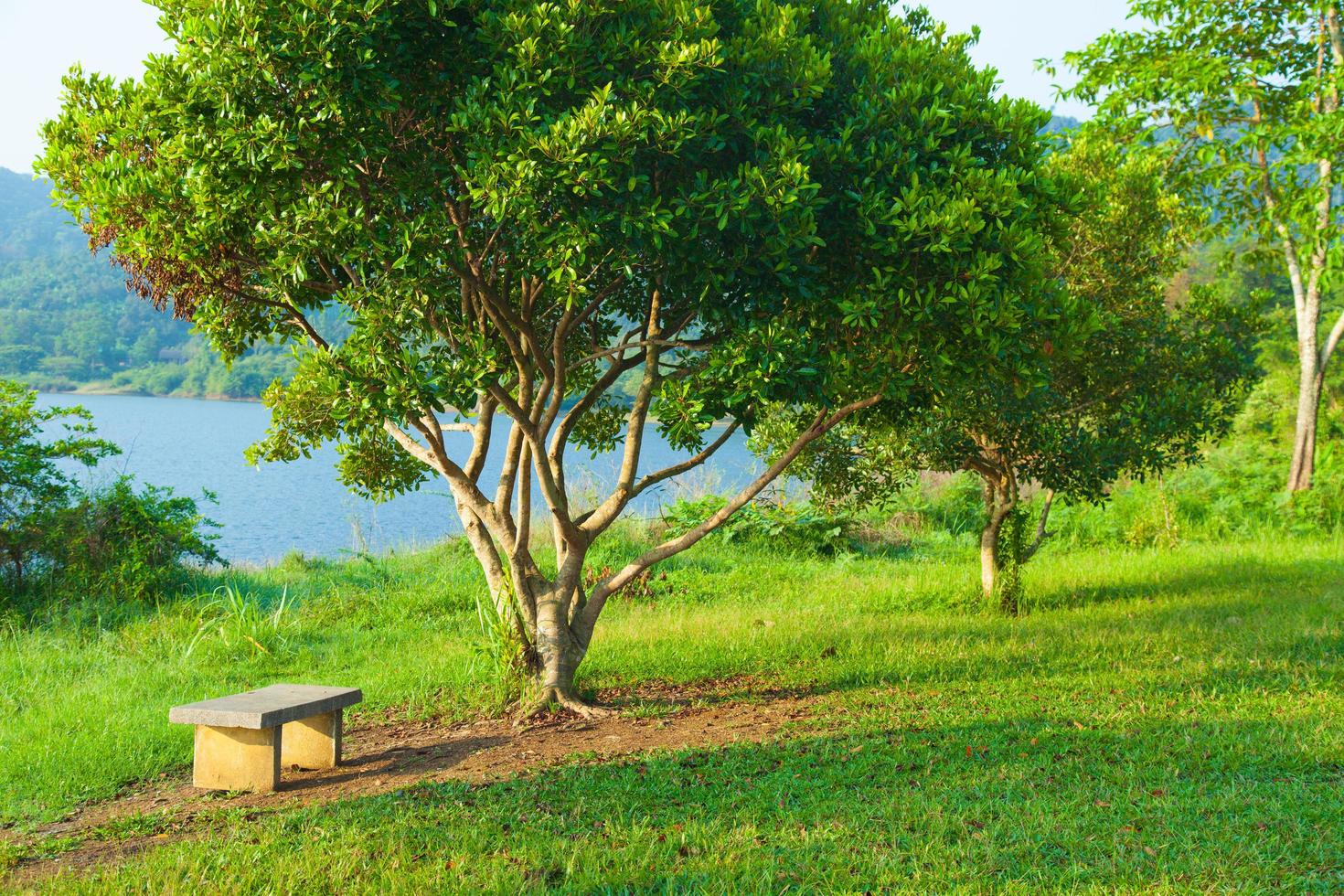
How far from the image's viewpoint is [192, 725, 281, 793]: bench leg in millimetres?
5273

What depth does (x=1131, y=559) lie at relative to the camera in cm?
1254

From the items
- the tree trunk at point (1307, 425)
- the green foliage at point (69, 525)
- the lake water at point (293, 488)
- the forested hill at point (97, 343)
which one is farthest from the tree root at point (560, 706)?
the forested hill at point (97, 343)

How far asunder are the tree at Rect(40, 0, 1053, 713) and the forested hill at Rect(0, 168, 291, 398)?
165 feet

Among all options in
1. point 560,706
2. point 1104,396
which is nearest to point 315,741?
point 560,706

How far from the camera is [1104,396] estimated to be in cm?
873

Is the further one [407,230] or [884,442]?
[884,442]

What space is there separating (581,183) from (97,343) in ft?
212

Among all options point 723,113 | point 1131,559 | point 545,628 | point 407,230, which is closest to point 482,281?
point 407,230

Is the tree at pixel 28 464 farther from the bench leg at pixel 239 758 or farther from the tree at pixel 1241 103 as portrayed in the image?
the tree at pixel 1241 103

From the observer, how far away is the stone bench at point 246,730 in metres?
5.12

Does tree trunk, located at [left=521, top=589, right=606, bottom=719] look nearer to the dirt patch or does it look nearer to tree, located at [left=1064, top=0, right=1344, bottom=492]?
the dirt patch

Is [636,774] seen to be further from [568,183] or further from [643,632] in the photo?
[643,632]

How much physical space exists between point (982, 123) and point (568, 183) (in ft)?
8.15

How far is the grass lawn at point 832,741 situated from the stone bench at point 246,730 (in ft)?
1.91
